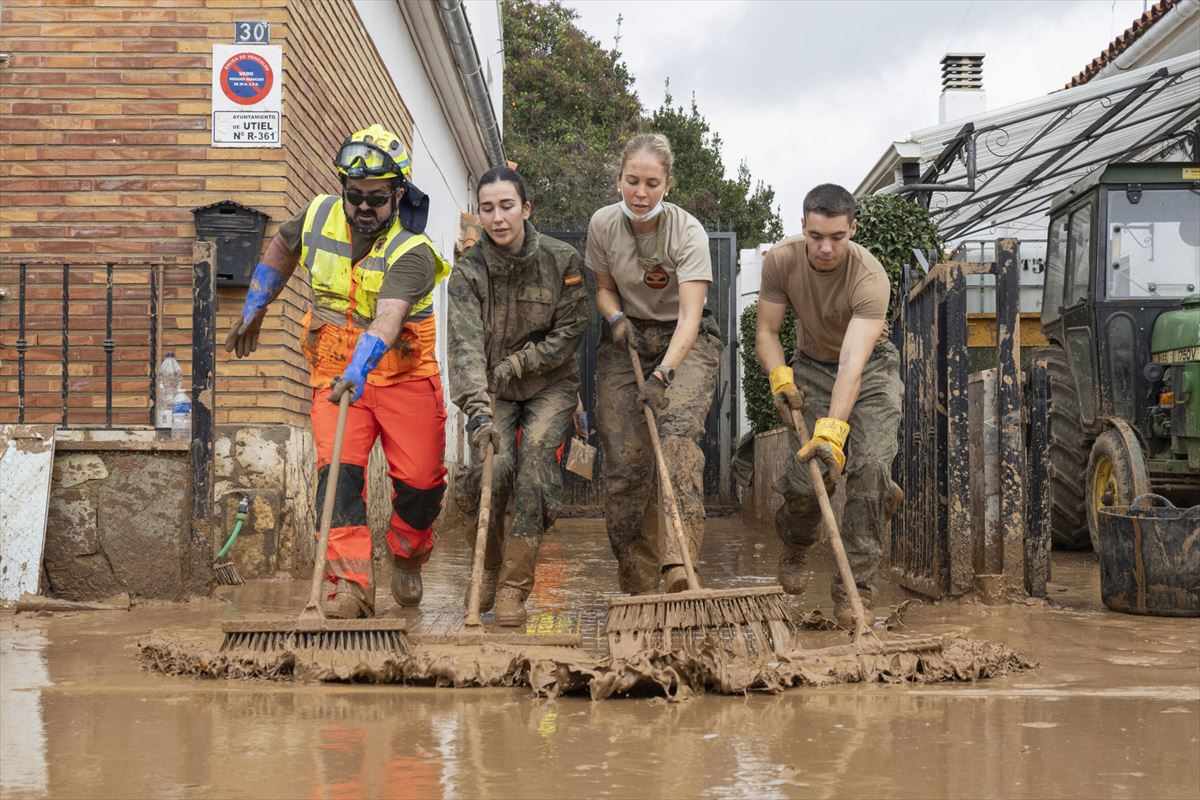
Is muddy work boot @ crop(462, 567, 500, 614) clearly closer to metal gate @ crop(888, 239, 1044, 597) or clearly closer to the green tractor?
metal gate @ crop(888, 239, 1044, 597)

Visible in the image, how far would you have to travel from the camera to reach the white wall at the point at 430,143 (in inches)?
448

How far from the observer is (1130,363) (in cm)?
877

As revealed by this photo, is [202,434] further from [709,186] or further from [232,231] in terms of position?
[709,186]

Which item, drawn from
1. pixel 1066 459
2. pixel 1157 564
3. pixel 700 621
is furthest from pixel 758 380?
pixel 700 621

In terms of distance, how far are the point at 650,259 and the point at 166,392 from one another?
102 inches

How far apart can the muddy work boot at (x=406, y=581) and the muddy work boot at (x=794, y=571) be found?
63.2 inches

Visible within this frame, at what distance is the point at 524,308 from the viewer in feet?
19.4

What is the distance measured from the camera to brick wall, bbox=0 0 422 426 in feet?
25.1

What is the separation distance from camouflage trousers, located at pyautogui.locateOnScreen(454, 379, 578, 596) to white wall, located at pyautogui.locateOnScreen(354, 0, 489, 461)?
16.5ft

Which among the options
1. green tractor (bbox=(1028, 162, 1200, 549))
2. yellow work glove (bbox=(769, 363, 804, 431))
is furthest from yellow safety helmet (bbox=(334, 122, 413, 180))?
green tractor (bbox=(1028, 162, 1200, 549))

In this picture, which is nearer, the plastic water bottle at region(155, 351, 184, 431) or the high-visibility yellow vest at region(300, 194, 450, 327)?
the high-visibility yellow vest at region(300, 194, 450, 327)

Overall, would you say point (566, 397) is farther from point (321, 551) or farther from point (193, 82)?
point (193, 82)

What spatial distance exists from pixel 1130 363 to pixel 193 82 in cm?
578

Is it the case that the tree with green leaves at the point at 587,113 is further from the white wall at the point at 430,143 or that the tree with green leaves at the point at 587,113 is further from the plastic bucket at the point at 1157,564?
the plastic bucket at the point at 1157,564
